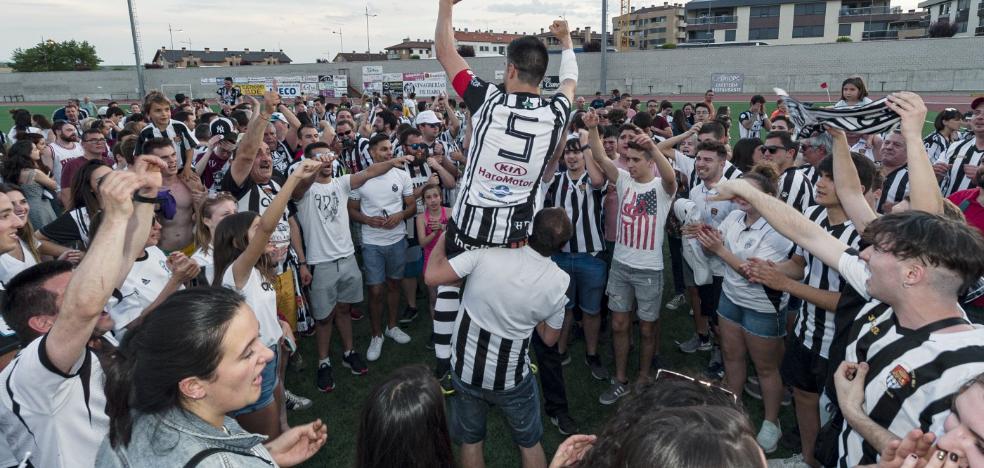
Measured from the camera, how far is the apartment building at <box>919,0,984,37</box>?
57.0 m

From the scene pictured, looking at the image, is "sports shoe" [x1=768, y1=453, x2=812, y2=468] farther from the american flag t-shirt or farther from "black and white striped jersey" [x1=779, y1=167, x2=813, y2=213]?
"black and white striped jersey" [x1=779, y1=167, x2=813, y2=213]

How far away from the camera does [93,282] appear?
1871 millimetres

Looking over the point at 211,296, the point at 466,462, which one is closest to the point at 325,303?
the point at 466,462

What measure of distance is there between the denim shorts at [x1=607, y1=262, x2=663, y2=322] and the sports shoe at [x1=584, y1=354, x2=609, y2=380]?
2.08 ft

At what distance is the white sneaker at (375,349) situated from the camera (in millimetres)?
5781

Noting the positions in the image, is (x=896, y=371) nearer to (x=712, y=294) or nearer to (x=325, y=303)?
(x=712, y=294)

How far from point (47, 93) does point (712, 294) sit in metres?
53.4

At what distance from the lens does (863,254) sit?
2.47 meters

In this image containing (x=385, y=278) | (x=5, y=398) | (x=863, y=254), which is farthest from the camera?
(x=385, y=278)

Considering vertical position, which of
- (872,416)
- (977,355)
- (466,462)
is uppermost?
(977,355)

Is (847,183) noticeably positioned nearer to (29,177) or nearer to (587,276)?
(587,276)

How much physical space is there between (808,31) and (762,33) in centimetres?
510

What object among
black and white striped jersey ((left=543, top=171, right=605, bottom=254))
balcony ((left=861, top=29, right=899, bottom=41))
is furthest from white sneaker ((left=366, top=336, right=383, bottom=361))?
balcony ((left=861, top=29, right=899, bottom=41))

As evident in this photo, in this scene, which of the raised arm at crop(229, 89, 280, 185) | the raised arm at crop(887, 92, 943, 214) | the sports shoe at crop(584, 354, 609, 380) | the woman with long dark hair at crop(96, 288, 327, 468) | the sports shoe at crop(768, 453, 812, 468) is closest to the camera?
the woman with long dark hair at crop(96, 288, 327, 468)
